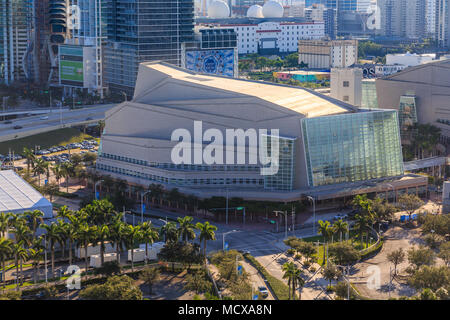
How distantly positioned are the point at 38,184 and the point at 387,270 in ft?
174

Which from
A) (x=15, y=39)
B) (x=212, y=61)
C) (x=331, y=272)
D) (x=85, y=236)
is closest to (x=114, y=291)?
(x=85, y=236)

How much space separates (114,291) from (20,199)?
99.4 ft

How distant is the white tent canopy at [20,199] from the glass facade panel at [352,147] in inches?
1247

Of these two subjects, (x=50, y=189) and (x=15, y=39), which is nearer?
(x=50, y=189)

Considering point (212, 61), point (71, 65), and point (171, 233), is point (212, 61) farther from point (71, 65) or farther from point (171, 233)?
point (171, 233)

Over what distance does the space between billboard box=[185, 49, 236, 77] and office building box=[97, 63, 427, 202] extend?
5938cm

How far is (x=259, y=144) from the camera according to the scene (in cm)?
9256

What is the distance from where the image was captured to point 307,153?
88.7 metres

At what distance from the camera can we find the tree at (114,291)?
179 ft

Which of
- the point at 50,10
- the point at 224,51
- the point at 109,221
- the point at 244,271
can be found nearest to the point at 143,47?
the point at 224,51

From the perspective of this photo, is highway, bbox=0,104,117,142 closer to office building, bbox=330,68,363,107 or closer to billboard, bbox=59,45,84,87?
billboard, bbox=59,45,84,87

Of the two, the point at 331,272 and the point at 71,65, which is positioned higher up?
the point at 71,65

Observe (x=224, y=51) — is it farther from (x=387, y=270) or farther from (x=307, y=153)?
(x=387, y=270)

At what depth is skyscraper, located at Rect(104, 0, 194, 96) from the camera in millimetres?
156250
